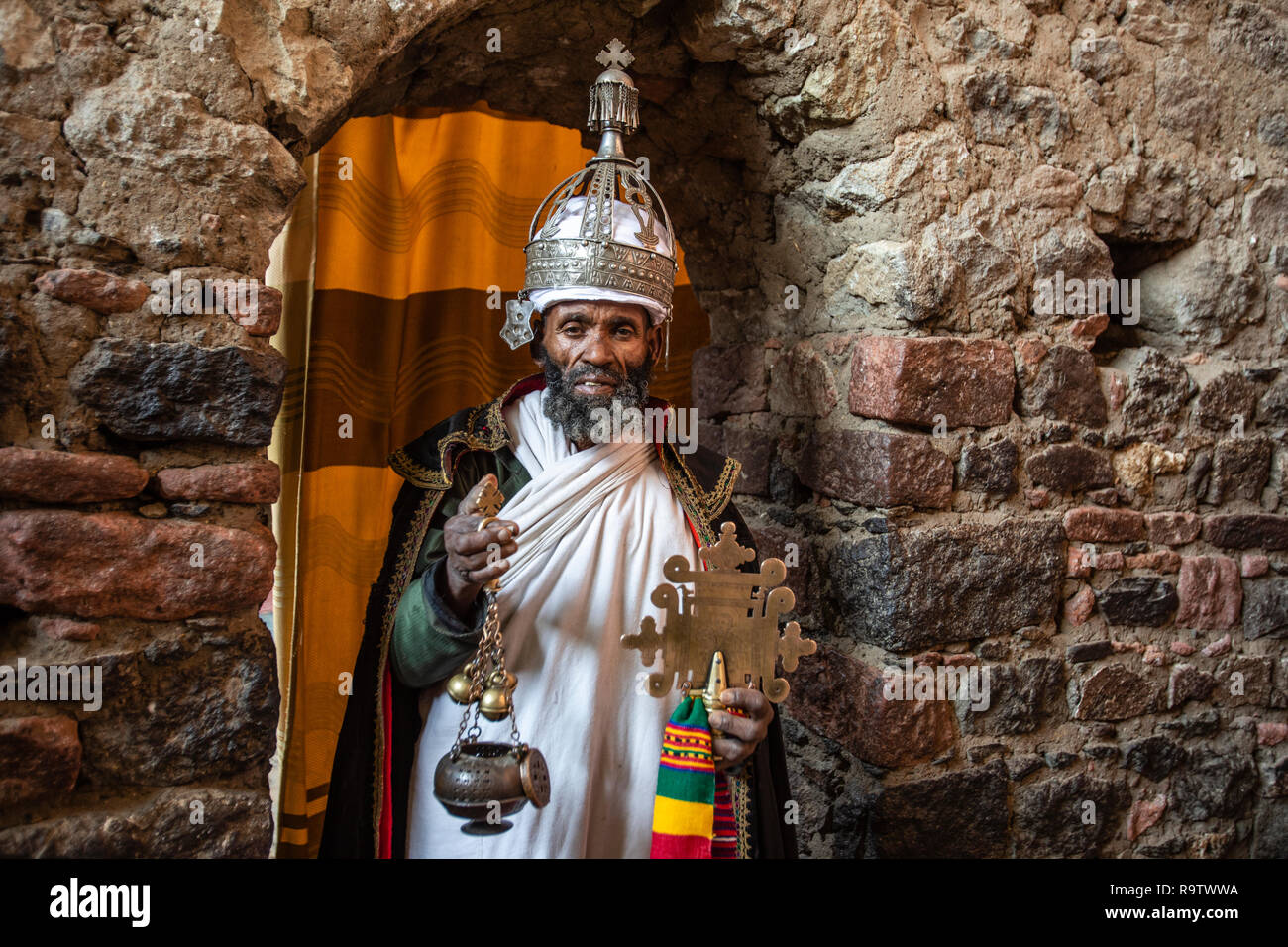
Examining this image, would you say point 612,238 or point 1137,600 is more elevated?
point 612,238

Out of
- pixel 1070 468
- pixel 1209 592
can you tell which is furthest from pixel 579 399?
pixel 1209 592

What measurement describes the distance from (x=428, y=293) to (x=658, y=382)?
91cm

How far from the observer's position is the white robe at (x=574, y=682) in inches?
74.5

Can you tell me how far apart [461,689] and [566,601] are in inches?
12.8

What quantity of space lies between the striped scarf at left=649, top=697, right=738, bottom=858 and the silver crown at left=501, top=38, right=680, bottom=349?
34.3 inches

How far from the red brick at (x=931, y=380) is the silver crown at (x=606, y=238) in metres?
0.55

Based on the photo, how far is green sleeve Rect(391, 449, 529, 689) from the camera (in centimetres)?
177

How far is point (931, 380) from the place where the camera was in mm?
2264

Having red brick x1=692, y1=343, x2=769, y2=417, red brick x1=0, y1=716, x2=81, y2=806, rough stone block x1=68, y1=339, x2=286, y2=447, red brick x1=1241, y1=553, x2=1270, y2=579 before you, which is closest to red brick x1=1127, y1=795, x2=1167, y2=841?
red brick x1=1241, y1=553, x2=1270, y2=579

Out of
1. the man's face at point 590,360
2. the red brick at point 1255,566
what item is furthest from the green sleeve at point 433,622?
the red brick at point 1255,566

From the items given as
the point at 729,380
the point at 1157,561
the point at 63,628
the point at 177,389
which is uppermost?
the point at 729,380

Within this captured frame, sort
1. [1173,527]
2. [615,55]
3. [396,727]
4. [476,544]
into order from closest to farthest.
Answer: [476,544] < [396,727] < [615,55] < [1173,527]

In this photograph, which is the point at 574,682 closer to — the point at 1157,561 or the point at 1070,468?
the point at 1070,468

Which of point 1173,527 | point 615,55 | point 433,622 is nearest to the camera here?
point 433,622
